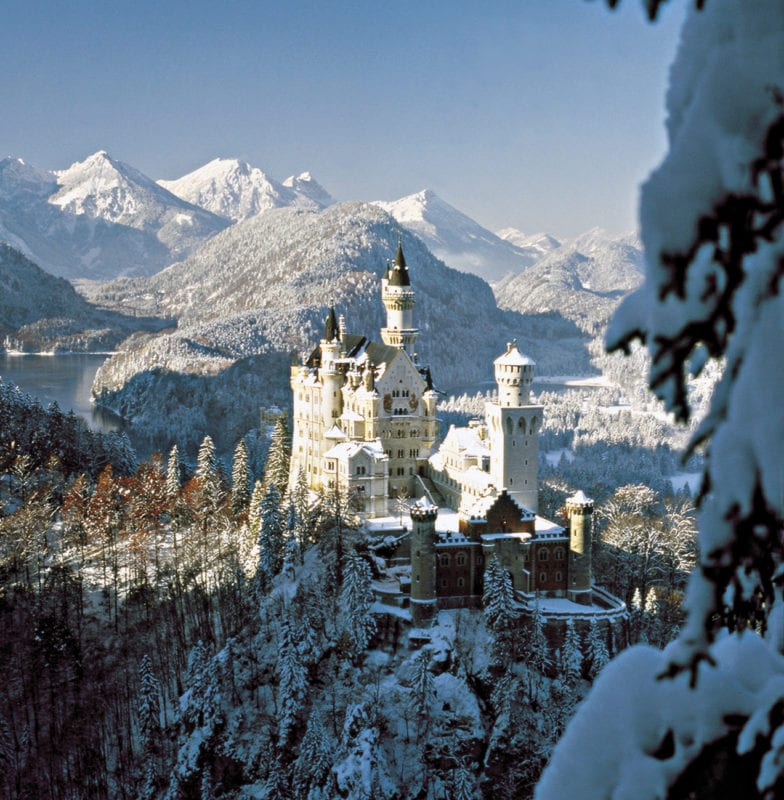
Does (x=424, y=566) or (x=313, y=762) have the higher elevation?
(x=424, y=566)

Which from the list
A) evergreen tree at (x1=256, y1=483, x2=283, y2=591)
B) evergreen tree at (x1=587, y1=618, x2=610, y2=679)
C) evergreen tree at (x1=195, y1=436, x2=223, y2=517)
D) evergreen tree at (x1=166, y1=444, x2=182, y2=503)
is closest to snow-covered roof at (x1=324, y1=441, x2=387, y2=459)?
evergreen tree at (x1=256, y1=483, x2=283, y2=591)

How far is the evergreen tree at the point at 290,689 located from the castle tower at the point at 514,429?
1554cm

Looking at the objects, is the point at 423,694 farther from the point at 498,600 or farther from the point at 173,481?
the point at 173,481

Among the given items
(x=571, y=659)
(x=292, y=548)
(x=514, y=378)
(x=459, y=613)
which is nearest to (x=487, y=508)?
(x=459, y=613)

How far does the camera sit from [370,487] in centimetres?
5697

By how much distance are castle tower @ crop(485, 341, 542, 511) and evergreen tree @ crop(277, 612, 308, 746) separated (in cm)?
1554

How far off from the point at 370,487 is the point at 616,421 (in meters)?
109

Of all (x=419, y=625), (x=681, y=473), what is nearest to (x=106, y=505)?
(x=419, y=625)

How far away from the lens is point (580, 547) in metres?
49.0

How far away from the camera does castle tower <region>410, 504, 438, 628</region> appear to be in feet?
155

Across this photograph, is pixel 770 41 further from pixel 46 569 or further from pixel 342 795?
pixel 46 569

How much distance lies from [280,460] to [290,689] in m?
29.8

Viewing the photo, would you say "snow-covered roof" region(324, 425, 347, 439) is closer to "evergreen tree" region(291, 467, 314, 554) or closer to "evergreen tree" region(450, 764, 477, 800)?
"evergreen tree" region(291, 467, 314, 554)

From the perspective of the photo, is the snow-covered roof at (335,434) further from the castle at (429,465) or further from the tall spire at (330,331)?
the tall spire at (330,331)
